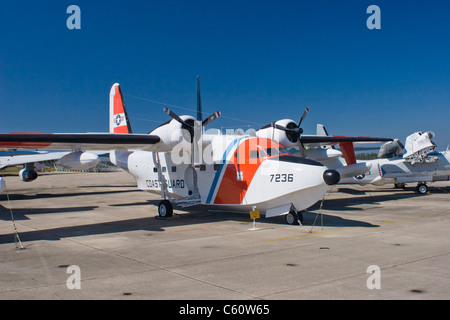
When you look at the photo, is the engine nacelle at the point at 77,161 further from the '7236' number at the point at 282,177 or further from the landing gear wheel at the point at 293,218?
the landing gear wheel at the point at 293,218

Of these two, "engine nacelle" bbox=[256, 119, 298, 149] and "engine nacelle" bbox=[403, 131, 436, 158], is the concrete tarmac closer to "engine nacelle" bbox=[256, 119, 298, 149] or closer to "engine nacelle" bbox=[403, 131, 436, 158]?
"engine nacelle" bbox=[256, 119, 298, 149]

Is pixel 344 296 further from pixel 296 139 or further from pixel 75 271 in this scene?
pixel 296 139

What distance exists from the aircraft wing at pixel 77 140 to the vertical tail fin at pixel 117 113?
382 cm

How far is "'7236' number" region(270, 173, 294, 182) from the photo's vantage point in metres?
11.5

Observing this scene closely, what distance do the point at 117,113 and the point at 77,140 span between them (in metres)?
6.63

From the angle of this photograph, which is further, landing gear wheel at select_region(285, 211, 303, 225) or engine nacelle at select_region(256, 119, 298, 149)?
engine nacelle at select_region(256, 119, 298, 149)

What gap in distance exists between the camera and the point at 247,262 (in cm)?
770

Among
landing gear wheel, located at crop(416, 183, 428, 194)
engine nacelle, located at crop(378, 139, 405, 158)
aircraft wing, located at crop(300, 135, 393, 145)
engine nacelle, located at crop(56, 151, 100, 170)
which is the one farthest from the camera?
engine nacelle, located at crop(378, 139, 405, 158)

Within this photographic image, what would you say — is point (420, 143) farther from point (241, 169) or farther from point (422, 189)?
point (241, 169)

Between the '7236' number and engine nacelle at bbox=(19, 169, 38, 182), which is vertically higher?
the '7236' number

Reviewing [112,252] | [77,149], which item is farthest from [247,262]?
[77,149]

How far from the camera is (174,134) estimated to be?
540 inches

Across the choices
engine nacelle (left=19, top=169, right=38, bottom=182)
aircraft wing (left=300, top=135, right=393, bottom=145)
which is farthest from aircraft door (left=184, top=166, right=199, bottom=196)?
engine nacelle (left=19, top=169, right=38, bottom=182)
